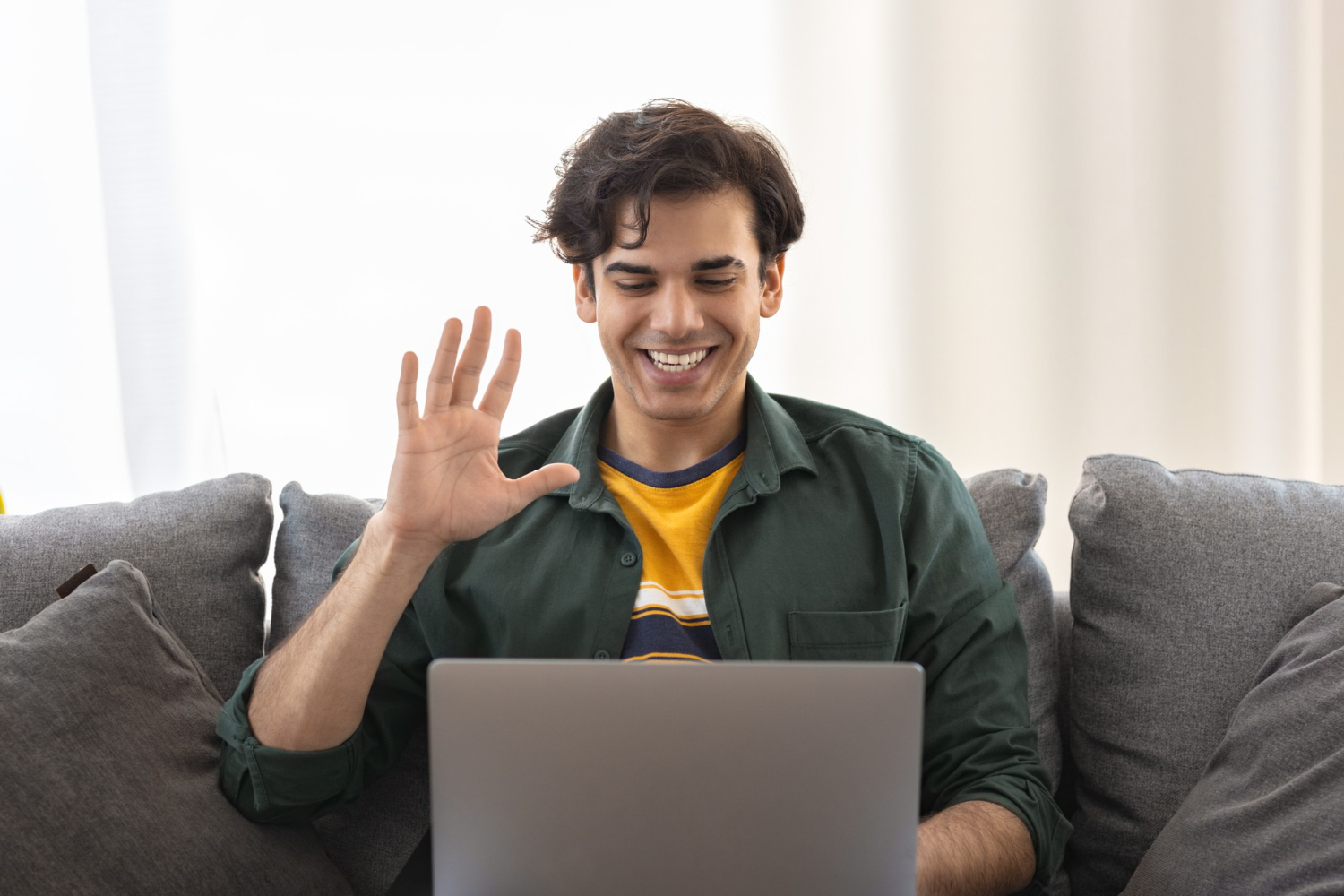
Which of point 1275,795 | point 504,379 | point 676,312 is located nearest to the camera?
point 1275,795

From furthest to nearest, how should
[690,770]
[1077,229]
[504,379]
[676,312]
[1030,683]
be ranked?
1. [1077,229]
2. [1030,683]
3. [676,312]
4. [504,379]
5. [690,770]

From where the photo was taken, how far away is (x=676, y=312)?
136 cm

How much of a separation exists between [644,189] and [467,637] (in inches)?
24.9

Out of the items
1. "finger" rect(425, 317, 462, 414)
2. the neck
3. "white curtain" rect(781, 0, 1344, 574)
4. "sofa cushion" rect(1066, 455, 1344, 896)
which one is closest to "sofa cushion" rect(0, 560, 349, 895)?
"finger" rect(425, 317, 462, 414)

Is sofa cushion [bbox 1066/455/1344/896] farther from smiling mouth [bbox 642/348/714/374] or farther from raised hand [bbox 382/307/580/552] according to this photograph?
raised hand [bbox 382/307/580/552]

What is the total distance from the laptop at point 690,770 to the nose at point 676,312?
646 millimetres

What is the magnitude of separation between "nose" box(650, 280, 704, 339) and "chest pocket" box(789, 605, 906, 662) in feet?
1.28

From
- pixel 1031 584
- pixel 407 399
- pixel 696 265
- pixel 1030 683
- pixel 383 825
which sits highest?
pixel 696 265

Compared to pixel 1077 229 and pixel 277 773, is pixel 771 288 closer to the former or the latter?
pixel 1077 229

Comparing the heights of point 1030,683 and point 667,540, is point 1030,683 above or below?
below

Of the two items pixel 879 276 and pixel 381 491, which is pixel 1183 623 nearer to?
pixel 879 276

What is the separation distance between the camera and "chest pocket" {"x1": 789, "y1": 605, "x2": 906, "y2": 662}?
4.32 feet

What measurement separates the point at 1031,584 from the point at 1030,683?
0.14 meters

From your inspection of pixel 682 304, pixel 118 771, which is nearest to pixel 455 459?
pixel 682 304
